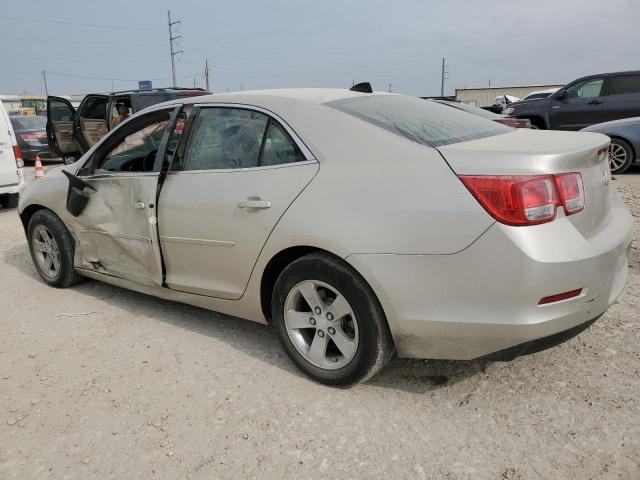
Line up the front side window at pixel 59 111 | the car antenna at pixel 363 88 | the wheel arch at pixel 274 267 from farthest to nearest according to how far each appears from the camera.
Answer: the front side window at pixel 59 111, the car antenna at pixel 363 88, the wheel arch at pixel 274 267

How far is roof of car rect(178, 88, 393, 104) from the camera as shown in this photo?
3.05m

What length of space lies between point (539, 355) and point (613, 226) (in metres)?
0.86

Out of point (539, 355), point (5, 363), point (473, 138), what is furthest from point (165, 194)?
point (539, 355)

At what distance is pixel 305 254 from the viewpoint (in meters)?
2.81

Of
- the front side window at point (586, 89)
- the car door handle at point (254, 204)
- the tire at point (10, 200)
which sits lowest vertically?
the tire at point (10, 200)

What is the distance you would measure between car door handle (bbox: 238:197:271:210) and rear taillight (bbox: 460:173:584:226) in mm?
1069

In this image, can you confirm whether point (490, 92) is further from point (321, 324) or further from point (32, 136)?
point (321, 324)

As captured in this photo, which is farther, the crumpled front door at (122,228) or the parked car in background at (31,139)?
the parked car in background at (31,139)

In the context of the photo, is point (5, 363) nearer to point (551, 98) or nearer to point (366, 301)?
point (366, 301)

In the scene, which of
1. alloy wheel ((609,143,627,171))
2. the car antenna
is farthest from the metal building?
the car antenna

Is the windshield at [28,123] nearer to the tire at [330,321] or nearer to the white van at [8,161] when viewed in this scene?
the white van at [8,161]

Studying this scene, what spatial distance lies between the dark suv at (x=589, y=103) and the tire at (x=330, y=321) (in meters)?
9.76

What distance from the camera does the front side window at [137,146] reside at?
12.1ft

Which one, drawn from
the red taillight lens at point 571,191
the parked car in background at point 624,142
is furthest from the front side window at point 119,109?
the red taillight lens at point 571,191
